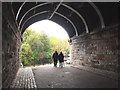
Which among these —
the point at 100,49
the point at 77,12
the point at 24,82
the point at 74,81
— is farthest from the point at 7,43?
the point at 77,12

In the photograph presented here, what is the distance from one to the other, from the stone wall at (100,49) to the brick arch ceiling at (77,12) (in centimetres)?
67

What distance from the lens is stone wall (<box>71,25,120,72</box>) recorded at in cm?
1164

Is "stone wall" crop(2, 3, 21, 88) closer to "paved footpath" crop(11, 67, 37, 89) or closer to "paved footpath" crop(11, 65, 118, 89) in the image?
"paved footpath" crop(11, 67, 37, 89)

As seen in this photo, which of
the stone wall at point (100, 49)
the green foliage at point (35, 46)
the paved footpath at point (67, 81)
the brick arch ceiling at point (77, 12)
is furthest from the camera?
the green foliage at point (35, 46)

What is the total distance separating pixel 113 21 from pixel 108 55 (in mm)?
2157

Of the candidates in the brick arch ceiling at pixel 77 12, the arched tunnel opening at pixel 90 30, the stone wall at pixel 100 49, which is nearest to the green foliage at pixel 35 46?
the brick arch ceiling at pixel 77 12

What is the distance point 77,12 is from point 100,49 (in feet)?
14.1

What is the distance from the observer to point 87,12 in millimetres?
15539

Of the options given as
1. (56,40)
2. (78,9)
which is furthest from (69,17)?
(56,40)

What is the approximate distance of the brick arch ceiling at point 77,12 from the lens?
12.4 m

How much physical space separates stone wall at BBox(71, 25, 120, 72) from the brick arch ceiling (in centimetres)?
67

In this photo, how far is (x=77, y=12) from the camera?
16484 millimetres

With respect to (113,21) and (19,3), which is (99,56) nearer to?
(113,21)

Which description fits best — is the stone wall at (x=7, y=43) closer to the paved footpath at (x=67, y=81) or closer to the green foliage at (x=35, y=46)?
the paved footpath at (x=67, y=81)
